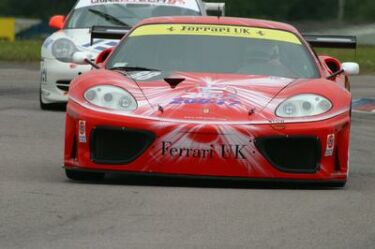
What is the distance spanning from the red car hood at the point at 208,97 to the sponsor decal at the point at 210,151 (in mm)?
178

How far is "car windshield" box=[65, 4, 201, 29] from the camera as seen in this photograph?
50.1 ft

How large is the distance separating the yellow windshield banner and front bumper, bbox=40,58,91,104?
171 inches

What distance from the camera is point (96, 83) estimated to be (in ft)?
27.3

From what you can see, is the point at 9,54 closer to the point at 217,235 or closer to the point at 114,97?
the point at 114,97

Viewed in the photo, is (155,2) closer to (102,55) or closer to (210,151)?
(102,55)

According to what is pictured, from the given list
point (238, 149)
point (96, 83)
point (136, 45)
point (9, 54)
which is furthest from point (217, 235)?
point (9, 54)

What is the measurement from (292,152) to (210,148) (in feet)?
1.81

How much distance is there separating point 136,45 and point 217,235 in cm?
339

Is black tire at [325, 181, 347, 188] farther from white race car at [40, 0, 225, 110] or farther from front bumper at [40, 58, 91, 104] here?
front bumper at [40, 58, 91, 104]

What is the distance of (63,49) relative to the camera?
14000 mm

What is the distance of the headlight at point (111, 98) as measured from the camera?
8117 millimetres

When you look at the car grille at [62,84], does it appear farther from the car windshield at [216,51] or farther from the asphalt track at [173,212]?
the car windshield at [216,51]

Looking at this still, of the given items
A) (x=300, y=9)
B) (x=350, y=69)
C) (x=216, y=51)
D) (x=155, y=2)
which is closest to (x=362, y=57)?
(x=155, y=2)

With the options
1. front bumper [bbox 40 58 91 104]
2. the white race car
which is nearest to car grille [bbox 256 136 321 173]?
the white race car
